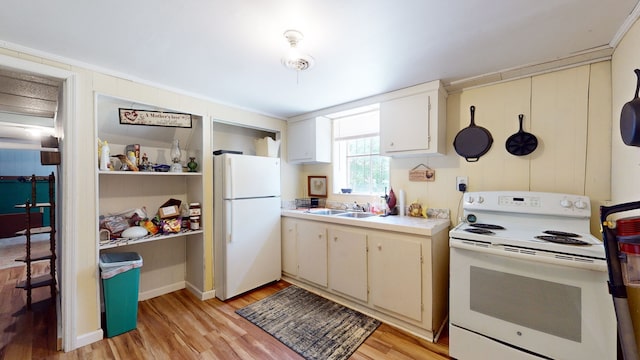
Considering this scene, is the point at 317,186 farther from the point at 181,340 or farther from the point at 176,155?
the point at 181,340

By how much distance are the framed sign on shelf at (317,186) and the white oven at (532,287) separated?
193cm

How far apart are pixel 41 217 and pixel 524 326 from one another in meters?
6.77

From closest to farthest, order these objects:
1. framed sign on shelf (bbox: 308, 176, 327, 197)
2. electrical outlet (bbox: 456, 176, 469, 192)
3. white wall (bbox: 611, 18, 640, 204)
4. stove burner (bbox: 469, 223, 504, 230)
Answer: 1. white wall (bbox: 611, 18, 640, 204)
2. stove burner (bbox: 469, 223, 504, 230)
3. electrical outlet (bbox: 456, 176, 469, 192)
4. framed sign on shelf (bbox: 308, 176, 327, 197)

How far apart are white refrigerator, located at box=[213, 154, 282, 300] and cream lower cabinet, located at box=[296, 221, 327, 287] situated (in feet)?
1.19

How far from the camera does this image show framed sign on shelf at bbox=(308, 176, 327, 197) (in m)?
3.51

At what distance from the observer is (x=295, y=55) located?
1.67 metres

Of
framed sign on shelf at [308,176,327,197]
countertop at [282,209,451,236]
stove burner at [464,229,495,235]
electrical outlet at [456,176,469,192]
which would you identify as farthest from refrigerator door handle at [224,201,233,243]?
electrical outlet at [456,176,469,192]

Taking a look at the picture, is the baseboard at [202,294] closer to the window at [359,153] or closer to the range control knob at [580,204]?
the window at [359,153]

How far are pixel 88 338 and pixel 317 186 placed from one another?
268 centimetres

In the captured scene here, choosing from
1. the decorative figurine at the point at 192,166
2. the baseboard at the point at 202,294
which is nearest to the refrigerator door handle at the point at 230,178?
the decorative figurine at the point at 192,166

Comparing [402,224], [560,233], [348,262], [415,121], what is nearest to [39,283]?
[348,262]

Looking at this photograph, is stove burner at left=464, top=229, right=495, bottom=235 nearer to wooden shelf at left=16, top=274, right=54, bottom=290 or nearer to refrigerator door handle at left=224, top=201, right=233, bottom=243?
refrigerator door handle at left=224, top=201, right=233, bottom=243

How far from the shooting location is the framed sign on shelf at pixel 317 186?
11.5 ft

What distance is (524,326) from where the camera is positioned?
5.07ft
